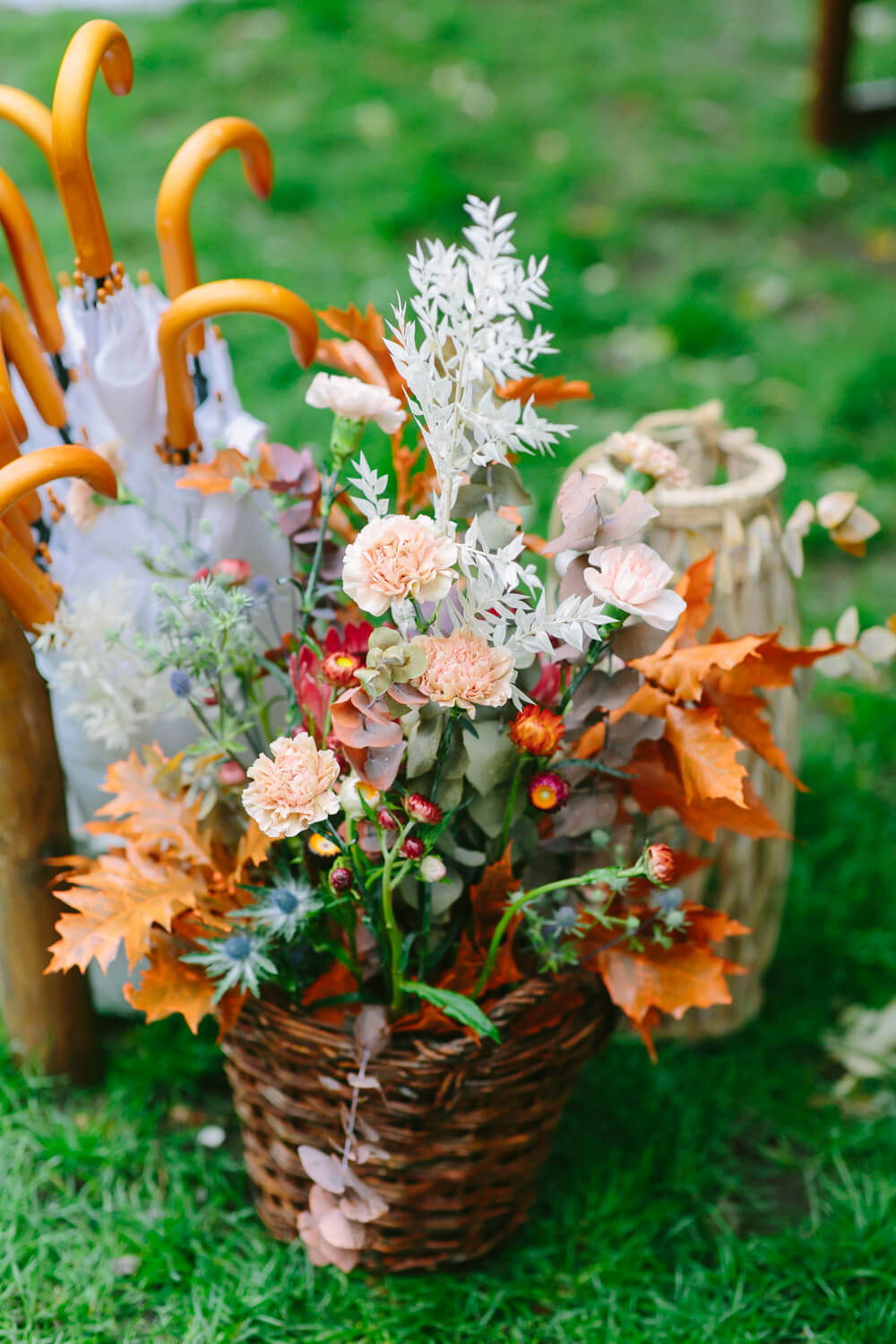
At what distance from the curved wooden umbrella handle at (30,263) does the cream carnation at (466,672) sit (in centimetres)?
60

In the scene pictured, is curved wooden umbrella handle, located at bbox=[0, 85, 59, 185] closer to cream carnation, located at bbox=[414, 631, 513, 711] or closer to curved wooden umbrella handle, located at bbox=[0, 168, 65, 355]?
curved wooden umbrella handle, located at bbox=[0, 168, 65, 355]

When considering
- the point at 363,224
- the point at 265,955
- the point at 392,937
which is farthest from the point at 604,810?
the point at 363,224

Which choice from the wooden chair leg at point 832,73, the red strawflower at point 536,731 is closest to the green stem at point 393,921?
the red strawflower at point 536,731

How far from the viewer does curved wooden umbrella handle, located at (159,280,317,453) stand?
1.13 metres

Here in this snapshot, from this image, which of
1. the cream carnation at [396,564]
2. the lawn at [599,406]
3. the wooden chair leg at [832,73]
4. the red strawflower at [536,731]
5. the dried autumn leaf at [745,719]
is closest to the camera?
the cream carnation at [396,564]

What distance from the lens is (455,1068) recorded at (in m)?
1.09

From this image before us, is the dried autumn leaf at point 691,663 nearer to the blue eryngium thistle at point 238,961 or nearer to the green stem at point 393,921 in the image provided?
the green stem at point 393,921

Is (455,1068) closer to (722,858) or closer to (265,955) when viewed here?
(265,955)

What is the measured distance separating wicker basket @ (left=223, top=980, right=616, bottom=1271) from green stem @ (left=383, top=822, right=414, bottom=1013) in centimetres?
5

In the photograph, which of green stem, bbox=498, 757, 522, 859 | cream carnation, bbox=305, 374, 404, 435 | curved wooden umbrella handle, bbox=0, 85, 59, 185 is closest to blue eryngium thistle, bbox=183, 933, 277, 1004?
green stem, bbox=498, 757, 522, 859

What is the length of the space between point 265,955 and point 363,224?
247 cm

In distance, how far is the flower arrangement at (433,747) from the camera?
0.92 metres

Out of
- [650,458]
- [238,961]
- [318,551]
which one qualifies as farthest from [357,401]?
[238,961]

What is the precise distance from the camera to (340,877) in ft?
3.28
